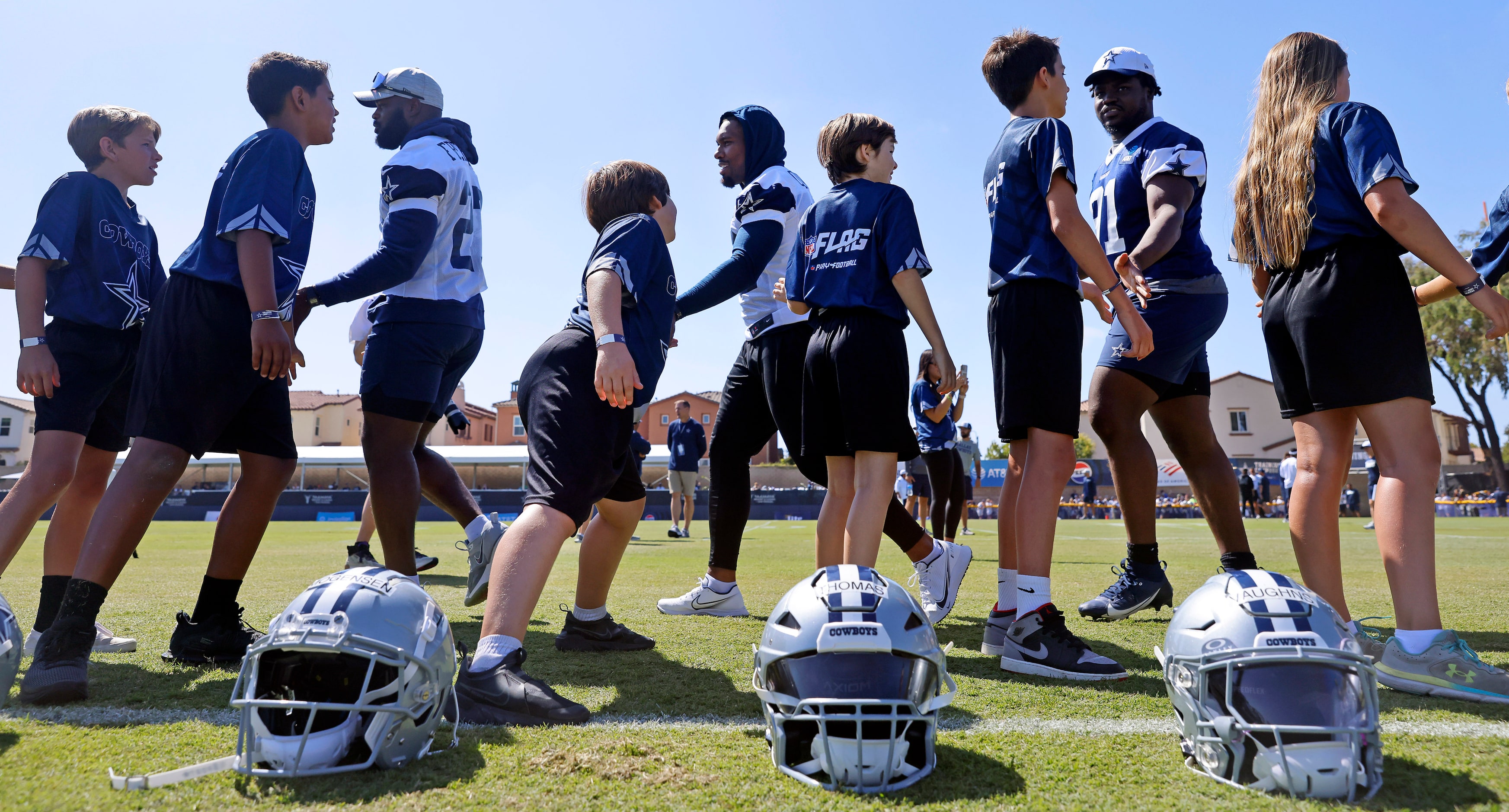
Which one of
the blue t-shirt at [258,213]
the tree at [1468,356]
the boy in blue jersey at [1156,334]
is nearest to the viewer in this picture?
the blue t-shirt at [258,213]

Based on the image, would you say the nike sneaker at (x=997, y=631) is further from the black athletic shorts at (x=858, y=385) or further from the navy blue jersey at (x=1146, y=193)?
the navy blue jersey at (x=1146, y=193)

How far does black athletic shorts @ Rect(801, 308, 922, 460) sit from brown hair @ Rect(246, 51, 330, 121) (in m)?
2.57

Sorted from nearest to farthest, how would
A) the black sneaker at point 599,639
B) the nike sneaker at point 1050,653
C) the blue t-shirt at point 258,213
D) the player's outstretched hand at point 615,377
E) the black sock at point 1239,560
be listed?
1. the player's outstretched hand at point 615,377
2. the nike sneaker at point 1050,653
3. the blue t-shirt at point 258,213
4. the black sneaker at point 599,639
5. the black sock at point 1239,560

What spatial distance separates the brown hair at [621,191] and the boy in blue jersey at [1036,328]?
4.97ft

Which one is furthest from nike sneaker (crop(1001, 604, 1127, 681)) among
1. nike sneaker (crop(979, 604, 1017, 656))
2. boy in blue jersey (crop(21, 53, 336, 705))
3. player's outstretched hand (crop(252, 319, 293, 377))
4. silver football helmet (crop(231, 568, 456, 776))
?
player's outstretched hand (crop(252, 319, 293, 377))

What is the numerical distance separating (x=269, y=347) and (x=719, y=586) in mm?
2583

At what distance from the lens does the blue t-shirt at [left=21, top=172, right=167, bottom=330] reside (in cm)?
368

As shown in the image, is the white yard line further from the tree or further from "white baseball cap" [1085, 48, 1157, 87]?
the tree

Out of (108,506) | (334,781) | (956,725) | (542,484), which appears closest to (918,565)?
(956,725)

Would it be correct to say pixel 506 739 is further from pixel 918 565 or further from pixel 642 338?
pixel 918 565

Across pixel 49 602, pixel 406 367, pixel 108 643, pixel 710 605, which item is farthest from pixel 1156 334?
pixel 49 602

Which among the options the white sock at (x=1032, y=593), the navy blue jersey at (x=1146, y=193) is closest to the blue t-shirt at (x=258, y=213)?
the white sock at (x=1032, y=593)

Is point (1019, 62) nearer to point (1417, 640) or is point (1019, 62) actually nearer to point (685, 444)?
point (1417, 640)

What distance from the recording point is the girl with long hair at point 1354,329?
2748 millimetres
